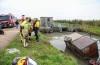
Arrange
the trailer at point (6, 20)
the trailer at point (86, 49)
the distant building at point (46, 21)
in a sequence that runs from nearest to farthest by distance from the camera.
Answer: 1. the trailer at point (86, 49)
2. the trailer at point (6, 20)
3. the distant building at point (46, 21)

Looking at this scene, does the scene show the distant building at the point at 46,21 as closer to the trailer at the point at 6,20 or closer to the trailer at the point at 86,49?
the trailer at the point at 6,20

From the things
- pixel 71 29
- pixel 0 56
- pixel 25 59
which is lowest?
pixel 71 29

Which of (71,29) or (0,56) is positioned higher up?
(0,56)

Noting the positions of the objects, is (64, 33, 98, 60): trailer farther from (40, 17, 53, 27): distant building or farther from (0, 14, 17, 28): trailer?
(40, 17, 53, 27): distant building

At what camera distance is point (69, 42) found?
85.8 ft

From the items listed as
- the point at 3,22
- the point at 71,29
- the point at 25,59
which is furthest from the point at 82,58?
the point at 71,29

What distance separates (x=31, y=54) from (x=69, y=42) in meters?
11.4

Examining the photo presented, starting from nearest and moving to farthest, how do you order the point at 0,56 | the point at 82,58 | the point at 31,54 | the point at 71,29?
the point at 0,56
the point at 31,54
the point at 82,58
the point at 71,29

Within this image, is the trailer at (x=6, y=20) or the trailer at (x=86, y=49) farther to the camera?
the trailer at (x=6, y=20)

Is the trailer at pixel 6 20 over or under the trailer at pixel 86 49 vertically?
over

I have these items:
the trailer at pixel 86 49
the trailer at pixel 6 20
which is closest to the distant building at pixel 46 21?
the trailer at pixel 6 20

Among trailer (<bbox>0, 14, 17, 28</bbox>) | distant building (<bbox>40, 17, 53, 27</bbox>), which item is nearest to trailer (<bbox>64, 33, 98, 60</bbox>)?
trailer (<bbox>0, 14, 17, 28</bbox>)

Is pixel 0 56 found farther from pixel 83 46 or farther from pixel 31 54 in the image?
pixel 83 46

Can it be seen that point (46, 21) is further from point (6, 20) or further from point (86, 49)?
point (86, 49)
